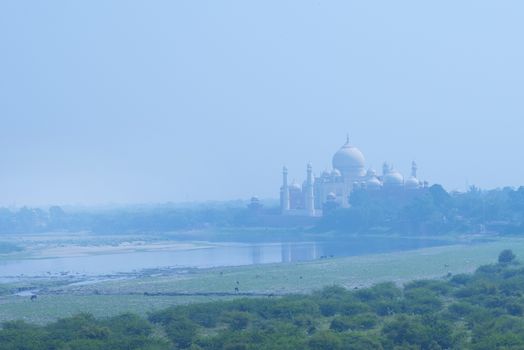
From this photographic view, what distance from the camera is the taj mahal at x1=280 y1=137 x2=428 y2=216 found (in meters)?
68.9

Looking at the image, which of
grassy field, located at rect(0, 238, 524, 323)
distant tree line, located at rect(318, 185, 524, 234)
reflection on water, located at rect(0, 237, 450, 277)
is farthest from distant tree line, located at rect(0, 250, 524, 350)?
distant tree line, located at rect(318, 185, 524, 234)

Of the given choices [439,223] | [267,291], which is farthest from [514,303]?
[439,223]

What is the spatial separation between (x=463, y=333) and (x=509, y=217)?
4223 cm

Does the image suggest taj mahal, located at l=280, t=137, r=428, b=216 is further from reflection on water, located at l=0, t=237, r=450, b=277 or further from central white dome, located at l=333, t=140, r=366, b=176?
reflection on water, located at l=0, t=237, r=450, b=277

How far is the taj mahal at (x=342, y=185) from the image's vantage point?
68938mm

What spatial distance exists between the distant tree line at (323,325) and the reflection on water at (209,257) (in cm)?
1714

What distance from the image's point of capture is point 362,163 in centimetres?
7319

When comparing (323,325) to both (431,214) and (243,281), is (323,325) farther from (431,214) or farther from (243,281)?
(431,214)

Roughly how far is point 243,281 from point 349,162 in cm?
4311

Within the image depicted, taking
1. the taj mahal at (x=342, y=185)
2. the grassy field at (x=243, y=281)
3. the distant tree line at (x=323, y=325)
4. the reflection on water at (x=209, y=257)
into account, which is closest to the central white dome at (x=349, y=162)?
the taj mahal at (x=342, y=185)

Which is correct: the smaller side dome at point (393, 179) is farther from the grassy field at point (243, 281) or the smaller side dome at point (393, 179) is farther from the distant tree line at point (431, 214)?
the grassy field at point (243, 281)

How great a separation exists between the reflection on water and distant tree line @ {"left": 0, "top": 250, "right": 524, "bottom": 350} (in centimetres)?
1714

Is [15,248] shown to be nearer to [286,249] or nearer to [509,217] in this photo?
[286,249]

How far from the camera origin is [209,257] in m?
45.2
